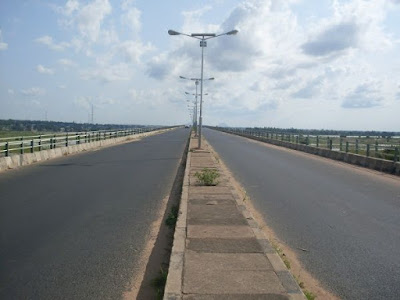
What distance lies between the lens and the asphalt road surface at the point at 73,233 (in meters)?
5.22

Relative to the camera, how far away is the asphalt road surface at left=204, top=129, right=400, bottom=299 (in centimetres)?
547

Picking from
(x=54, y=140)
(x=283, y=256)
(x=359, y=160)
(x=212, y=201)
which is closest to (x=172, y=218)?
(x=212, y=201)

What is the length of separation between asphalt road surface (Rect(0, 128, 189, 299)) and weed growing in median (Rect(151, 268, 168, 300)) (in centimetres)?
35

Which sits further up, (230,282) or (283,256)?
(230,282)

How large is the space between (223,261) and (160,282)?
890 millimetres

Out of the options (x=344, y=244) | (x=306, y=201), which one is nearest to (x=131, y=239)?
(x=344, y=244)

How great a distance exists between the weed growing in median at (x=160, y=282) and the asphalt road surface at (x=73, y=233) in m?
0.35

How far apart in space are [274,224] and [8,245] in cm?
478

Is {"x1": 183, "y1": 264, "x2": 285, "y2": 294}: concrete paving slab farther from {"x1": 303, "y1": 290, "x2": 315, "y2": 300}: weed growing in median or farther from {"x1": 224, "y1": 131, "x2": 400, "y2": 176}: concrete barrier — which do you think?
{"x1": 224, "y1": 131, "x2": 400, "y2": 176}: concrete barrier

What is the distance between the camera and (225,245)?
6410mm

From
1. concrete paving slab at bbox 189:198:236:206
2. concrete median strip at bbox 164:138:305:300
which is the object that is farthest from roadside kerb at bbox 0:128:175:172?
concrete median strip at bbox 164:138:305:300

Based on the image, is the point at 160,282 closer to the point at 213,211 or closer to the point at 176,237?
the point at 176,237

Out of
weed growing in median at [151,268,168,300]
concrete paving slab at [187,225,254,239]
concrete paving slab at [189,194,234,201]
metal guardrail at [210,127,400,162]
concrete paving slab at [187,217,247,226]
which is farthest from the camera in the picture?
metal guardrail at [210,127,400,162]

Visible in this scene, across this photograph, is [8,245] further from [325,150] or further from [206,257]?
[325,150]
